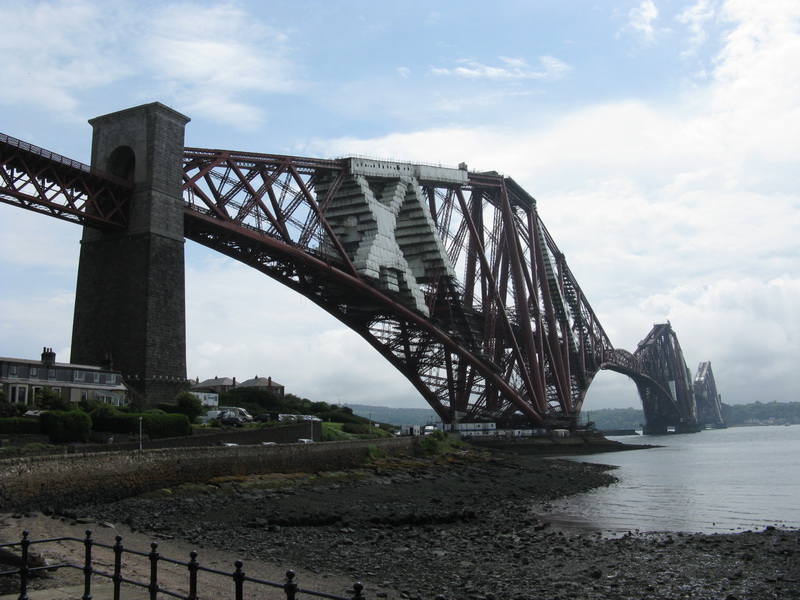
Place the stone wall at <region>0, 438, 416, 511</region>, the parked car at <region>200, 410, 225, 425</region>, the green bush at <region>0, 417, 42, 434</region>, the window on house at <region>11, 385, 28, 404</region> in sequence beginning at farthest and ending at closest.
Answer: the parked car at <region>200, 410, 225, 425</region>, the window on house at <region>11, 385, 28, 404</region>, the green bush at <region>0, 417, 42, 434</region>, the stone wall at <region>0, 438, 416, 511</region>

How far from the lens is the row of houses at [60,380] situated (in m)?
45.3

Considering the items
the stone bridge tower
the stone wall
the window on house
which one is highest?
the stone bridge tower

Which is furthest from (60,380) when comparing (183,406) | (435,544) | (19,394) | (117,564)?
(117,564)

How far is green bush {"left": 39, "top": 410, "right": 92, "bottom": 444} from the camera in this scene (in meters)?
37.3

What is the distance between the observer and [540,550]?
26391 millimetres

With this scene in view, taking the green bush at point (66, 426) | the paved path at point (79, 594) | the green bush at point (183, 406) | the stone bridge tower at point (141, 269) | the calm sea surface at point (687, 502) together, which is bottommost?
the calm sea surface at point (687, 502)

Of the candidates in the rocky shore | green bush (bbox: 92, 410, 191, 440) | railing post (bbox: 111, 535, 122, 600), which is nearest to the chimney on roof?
green bush (bbox: 92, 410, 191, 440)

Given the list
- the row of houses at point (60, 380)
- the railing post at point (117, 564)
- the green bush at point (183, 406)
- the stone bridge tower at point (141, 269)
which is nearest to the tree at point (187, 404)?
the green bush at point (183, 406)

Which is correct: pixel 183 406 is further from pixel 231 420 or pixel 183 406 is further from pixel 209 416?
pixel 209 416

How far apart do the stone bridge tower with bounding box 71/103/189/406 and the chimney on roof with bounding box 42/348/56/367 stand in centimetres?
237

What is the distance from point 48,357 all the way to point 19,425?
11495 millimetres

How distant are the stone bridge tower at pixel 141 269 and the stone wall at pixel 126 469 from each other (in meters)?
10.8

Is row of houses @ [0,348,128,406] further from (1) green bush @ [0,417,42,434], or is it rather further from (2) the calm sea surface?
(2) the calm sea surface

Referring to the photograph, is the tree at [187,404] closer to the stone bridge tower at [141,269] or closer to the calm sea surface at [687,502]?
the stone bridge tower at [141,269]
